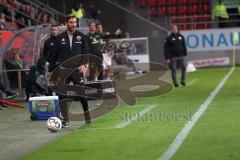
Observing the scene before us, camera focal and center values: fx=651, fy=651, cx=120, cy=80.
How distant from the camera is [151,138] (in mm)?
10719

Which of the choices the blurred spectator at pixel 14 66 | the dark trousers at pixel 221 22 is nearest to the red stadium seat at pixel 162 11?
the dark trousers at pixel 221 22

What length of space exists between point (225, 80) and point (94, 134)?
13197 mm

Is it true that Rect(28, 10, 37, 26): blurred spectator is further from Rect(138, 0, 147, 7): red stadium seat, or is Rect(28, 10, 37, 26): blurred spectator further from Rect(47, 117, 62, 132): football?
Rect(47, 117, 62, 132): football

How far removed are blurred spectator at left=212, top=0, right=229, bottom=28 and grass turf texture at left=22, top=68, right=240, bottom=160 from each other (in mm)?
21545

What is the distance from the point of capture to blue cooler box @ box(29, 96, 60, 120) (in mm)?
13670

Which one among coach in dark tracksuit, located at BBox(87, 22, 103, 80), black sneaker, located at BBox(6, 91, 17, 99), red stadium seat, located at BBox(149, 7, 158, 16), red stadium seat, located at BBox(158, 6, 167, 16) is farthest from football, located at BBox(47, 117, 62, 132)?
red stadium seat, located at BBox(158, 6, 167, 16)

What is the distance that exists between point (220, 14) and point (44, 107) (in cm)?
2421

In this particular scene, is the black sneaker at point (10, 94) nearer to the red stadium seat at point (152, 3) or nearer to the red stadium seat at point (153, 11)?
the red stadium seat at point (153, 11)

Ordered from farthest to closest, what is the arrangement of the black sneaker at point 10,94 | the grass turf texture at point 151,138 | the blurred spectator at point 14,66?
the blurred spectator at point 14,66, the black sneaker at point 10,94, the grass turf texture at point 151,138

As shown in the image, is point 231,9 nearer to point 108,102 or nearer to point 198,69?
point 198,69

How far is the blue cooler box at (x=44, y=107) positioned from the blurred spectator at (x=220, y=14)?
23872 millimetres

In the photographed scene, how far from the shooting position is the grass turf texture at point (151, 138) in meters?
9.33

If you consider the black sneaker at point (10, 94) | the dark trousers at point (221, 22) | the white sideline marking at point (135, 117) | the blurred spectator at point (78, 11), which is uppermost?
the blurred spectator at point (78, 11)

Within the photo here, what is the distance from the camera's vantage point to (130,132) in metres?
11.5
